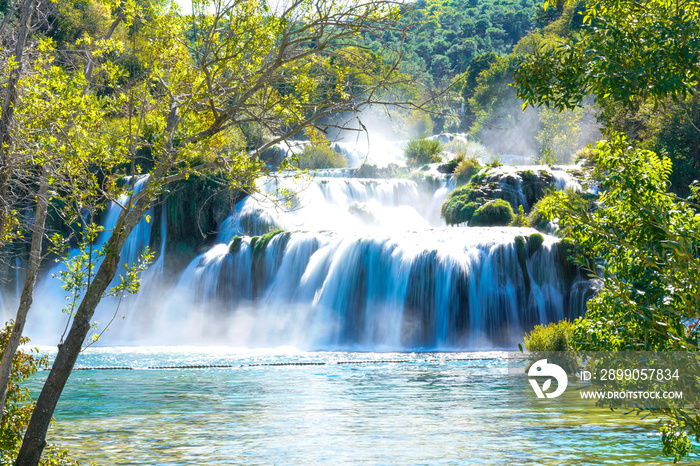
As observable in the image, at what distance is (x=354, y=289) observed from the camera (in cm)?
2723

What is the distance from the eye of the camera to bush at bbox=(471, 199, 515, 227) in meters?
31.0

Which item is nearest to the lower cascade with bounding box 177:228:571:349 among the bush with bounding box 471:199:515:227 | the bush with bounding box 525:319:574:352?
the bush with bounding box 471:199:515:227

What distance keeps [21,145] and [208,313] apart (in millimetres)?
26009

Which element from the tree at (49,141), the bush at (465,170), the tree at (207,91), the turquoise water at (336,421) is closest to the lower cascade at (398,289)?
the turquoise water at (336,421)

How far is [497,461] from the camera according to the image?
9.11m

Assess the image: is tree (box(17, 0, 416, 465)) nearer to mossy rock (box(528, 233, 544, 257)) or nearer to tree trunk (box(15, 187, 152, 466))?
tree trunk (box(15, 187, 152, 466))

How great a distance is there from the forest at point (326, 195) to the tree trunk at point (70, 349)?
19 millimetres

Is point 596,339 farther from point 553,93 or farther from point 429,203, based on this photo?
point 429,203

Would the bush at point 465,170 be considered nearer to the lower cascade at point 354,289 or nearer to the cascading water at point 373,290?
the lower cascade at point 354,289

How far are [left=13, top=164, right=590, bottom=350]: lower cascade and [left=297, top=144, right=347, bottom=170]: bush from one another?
418 inches

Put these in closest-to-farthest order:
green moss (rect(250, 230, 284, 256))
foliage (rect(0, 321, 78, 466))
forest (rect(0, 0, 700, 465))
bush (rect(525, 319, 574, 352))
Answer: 1. forest (rect(0, 0, 700, 465))
2. foliage (rect(0, 321, 78, 466))
3. bush (rect(525, 319, 574, 352))
4. green moss (rect(250, 230, 284, 256))

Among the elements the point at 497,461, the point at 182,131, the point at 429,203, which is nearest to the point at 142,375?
the point at 497,461

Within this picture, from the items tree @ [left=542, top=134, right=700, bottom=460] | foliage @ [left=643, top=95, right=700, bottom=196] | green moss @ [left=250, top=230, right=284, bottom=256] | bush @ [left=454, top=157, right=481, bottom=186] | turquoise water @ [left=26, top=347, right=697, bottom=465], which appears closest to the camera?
tree @ [left=542, top=134, right=700, bottom=460]

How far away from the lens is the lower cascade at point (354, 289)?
2508cm
